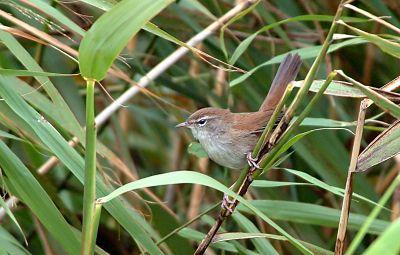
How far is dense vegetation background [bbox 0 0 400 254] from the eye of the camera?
1.84 metres

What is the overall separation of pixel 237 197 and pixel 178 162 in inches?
93.5

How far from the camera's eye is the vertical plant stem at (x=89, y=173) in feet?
4.24

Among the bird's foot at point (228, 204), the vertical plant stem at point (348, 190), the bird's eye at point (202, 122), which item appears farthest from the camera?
the bird's eye at point (202, 122)

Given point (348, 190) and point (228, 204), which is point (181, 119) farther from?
point (348, 190)

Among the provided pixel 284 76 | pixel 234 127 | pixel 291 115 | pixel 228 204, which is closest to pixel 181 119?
pixel 234 127

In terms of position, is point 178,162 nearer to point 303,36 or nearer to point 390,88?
point 303,36

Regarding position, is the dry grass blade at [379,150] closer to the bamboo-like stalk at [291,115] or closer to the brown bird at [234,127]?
the bamboo-like stalk at [291,115]

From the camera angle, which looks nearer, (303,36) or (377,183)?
(303,36)

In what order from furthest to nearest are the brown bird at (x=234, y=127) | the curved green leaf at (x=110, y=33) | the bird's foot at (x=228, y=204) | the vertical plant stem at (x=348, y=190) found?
the brown bird at (x=234, y=127) → the bird's foot at (x=228, y=204) → the vertical plant stem at (x=348, y=190) → the curved green leaf at (x=110, y=33)

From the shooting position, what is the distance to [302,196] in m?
3.20

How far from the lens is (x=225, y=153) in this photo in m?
2.74

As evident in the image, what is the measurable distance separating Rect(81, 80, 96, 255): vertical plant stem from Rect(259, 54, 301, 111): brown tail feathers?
118 centimetres

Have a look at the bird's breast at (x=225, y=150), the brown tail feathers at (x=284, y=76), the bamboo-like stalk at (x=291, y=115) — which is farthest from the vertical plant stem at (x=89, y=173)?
the bird's breast at (x=225, y=150)

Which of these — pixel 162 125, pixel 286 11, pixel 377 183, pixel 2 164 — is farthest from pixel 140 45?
pixel 2 164
